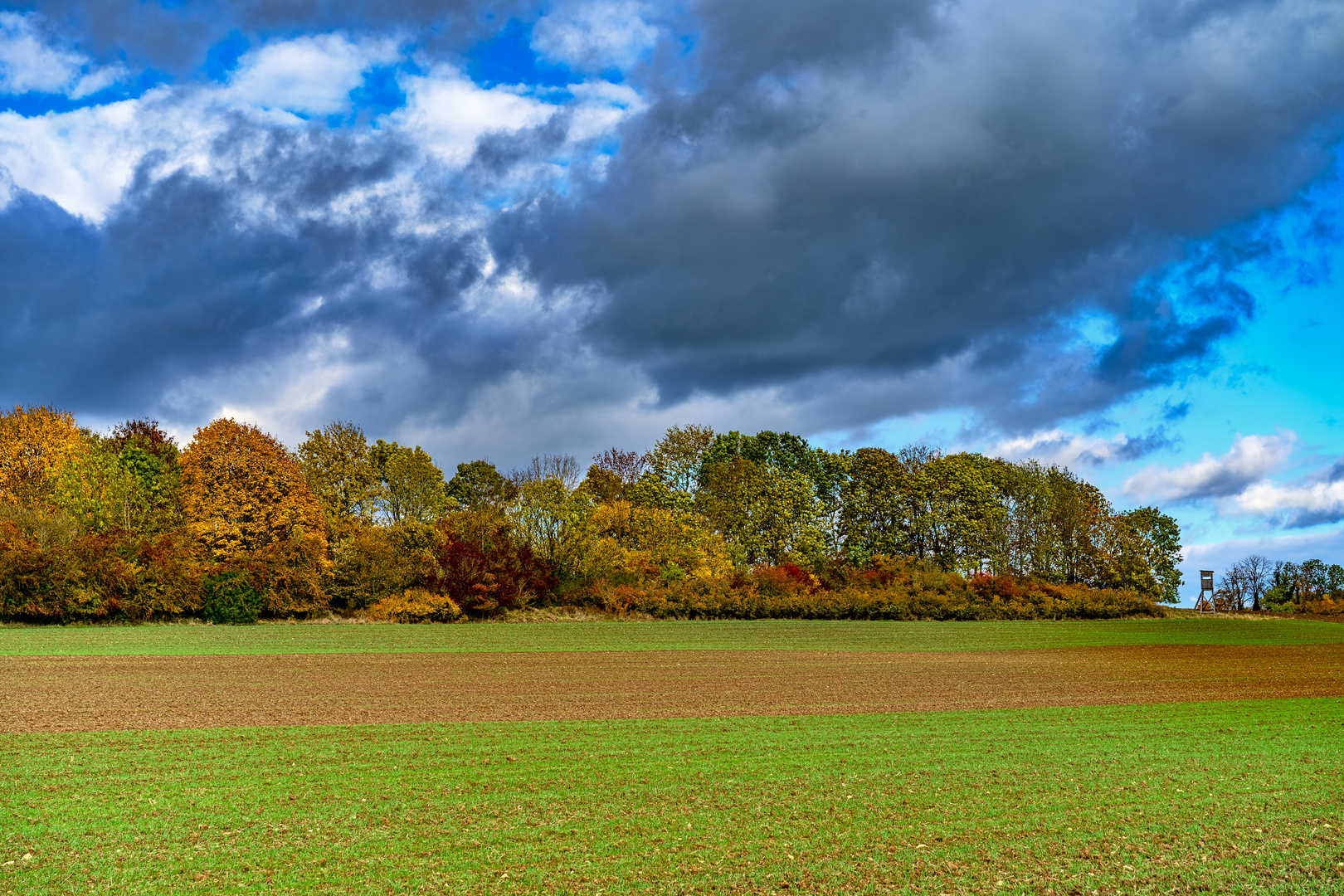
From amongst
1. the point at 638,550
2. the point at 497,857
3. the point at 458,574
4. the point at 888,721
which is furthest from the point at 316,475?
the point at 497,857

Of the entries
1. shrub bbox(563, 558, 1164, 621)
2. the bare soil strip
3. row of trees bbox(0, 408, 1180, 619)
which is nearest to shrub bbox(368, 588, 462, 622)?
row of trees bbox(0, 408, 1180, 619)

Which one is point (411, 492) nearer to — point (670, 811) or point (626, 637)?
point (626, 637)

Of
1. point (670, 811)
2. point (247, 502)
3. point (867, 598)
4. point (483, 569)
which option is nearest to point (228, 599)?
point (247, 502)

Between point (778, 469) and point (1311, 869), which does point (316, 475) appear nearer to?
point (778, 469)

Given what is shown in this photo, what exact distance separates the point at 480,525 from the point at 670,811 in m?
41.0

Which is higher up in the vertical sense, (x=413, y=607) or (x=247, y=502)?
(x=247, y=502)

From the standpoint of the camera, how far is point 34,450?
56438 millimetres

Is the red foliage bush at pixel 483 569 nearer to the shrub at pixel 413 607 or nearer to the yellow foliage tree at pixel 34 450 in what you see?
the shrub at pixel 413 607

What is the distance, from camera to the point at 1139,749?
43.9 ft

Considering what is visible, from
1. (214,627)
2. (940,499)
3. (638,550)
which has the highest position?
(940,499)

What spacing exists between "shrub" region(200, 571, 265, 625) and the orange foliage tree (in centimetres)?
177

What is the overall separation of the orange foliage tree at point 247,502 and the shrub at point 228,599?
1.77m

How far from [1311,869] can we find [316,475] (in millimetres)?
58631

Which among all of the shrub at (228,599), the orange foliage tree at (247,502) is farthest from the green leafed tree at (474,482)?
the shrub at (228,599)
